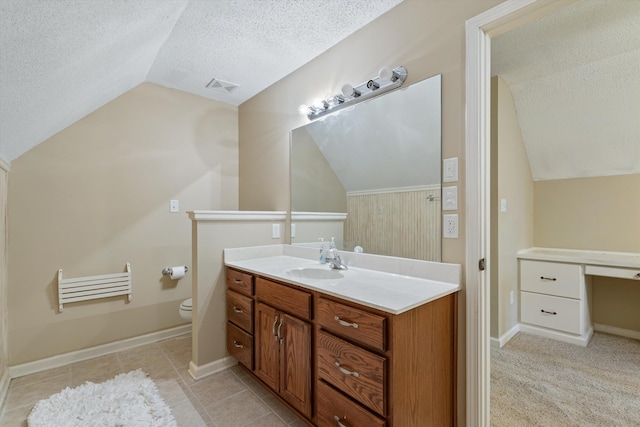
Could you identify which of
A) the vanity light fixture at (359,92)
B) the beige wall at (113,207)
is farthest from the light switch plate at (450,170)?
the beige wall at (113,207)

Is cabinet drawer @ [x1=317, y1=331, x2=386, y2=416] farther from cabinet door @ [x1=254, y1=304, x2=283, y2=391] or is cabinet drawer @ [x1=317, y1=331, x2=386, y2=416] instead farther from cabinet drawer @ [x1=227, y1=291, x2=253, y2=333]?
cabinet drawer @ [x1=227, y1=291, x2=253, y2=333]

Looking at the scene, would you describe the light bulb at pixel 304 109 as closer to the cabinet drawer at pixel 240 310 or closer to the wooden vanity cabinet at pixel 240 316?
the wooden vanity cabinet at pixel 240 316

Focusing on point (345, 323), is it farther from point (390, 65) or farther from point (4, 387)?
point (4, 387)

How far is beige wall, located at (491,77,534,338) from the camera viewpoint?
2.52 m

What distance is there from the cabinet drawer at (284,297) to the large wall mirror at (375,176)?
0.58 metres

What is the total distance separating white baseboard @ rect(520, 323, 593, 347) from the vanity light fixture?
8.51 feet

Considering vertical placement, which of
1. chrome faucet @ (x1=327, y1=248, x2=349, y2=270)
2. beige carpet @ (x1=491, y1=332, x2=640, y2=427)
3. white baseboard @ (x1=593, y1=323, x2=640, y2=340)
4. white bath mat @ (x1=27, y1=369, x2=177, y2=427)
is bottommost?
beige carpet @ (x1=491, y1=332, x2=640, y2=427)

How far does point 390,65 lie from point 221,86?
5.52ft

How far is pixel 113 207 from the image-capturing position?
253cm

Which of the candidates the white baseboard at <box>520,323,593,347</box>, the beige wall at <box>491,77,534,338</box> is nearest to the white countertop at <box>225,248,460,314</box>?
the beige wall at <box>491,77,534,338</box>

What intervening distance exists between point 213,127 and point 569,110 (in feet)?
10.8

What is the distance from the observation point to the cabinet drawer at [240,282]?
197 centimetres

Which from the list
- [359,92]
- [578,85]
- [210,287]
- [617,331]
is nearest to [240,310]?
[210,287]

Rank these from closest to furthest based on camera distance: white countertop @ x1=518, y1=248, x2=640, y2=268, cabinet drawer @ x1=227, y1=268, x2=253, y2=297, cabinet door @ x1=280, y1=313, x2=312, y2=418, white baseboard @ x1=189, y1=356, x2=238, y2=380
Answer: cabinet door @ x1=280, y1=313, x2=312, y2=418, cabinet drawer @ x1=227, y1=268, x2=253, y2=297, white baseboard @ x1=189, y1=356, x2=238, y2=380, white countertop @ x1=518, y1=248, x2=640, y2=268
